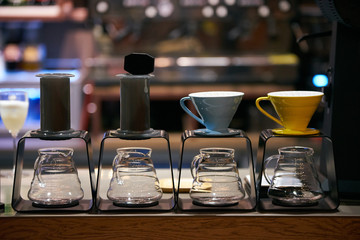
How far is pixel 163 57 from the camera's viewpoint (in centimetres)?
468

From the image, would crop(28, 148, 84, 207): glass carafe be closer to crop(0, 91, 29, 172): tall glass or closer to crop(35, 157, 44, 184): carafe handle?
crop(35, 157, 44, 184): carafe handle

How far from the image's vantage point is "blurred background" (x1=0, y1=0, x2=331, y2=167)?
454cm

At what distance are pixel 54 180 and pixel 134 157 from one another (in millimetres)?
213

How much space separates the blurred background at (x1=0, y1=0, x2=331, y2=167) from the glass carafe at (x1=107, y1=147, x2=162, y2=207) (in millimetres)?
3003

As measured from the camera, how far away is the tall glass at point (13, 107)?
78.4 inches

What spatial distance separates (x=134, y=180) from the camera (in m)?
1.48

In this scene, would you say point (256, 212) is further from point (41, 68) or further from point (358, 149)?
point (41, 68)

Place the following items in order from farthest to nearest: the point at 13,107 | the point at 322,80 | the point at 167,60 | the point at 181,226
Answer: the point at 167,60 → the point at 13,107 → the point at 322,80 → the point at 181,226

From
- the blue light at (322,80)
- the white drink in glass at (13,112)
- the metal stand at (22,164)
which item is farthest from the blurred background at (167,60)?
the metal stand at (22,164)

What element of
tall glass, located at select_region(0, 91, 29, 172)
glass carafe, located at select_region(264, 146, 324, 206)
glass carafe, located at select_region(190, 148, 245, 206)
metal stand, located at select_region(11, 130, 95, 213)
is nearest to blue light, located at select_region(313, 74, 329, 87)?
glass carafe, located at select_region(264, 146, 324, 206)

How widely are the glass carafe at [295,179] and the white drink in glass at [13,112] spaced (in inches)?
38.7

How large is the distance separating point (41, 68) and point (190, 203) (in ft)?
11.7

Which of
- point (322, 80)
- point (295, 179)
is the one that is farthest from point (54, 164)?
point (322, 80)

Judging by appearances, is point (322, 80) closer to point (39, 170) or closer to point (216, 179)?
point (216, 179)
